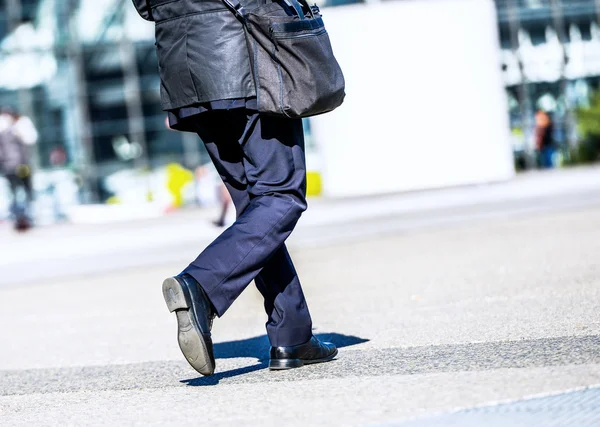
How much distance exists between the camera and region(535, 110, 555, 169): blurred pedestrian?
30783 millimetres

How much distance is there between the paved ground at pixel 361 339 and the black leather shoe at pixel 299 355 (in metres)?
0.07

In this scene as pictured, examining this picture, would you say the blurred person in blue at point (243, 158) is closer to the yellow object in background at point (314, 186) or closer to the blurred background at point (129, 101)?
the yellow object in background at point (314, 186)

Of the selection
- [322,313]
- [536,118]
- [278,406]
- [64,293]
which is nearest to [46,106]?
[536,118]

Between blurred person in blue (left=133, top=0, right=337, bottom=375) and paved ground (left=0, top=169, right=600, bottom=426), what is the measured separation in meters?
0.25

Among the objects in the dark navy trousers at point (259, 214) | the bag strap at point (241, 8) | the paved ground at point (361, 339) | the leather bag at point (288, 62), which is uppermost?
the bag strap at point (241, 8)

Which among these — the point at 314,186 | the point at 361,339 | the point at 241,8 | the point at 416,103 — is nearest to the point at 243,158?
the point at 241,8

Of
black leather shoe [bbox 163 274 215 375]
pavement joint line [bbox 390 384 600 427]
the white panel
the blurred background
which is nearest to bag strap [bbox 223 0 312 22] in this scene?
black leather shoe [bbox 163 274 215 375]

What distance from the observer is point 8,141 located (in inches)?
726

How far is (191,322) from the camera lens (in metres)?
3.81

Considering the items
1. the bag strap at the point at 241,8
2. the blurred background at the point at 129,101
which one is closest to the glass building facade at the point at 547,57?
the blurred background at the point at 129,101

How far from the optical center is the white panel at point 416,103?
62.6 ft

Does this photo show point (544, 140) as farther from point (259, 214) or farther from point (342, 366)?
point (259, 214)

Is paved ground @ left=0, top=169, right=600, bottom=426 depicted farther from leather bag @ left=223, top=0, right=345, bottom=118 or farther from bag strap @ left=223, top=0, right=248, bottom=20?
bag strap @ left=223, top=0, right=248, bottom=20

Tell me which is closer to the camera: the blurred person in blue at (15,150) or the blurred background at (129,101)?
the blurred person in blue at (15,150)
